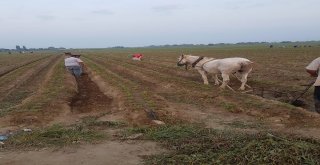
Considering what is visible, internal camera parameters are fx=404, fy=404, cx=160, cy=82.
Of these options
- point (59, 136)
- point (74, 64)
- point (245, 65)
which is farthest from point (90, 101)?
point (74, 64)

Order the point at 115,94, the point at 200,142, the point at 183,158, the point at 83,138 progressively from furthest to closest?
the point at 115,94 → the point at 83,138 → the point at 200,142 → the point at 183,158

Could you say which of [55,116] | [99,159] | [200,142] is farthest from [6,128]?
[200,142]

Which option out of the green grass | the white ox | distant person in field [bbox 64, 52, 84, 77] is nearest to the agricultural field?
the green grass

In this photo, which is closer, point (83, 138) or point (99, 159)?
point (99, 159)

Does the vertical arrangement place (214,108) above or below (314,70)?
below

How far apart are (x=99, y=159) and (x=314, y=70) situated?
7703mm

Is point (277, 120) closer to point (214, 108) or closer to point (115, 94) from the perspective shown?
point (214, 108)

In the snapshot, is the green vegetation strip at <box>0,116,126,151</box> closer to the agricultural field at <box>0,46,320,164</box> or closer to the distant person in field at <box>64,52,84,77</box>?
the agricultural field at <box>0,46,320,164</box>

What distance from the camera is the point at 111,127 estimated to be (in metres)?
10.1

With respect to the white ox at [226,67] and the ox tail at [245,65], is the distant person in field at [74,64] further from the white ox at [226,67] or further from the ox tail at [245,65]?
the ox tail at [245,65]

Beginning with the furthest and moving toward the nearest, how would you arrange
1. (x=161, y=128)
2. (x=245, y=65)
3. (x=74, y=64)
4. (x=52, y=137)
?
(x=74, y=64) → (x=245, y=65) → (x=161, y=128) → (x=52, y=137)

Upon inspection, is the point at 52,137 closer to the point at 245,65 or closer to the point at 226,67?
the point at 226,67

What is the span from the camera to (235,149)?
7121 mm

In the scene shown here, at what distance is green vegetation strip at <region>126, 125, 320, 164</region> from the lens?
259 inches
